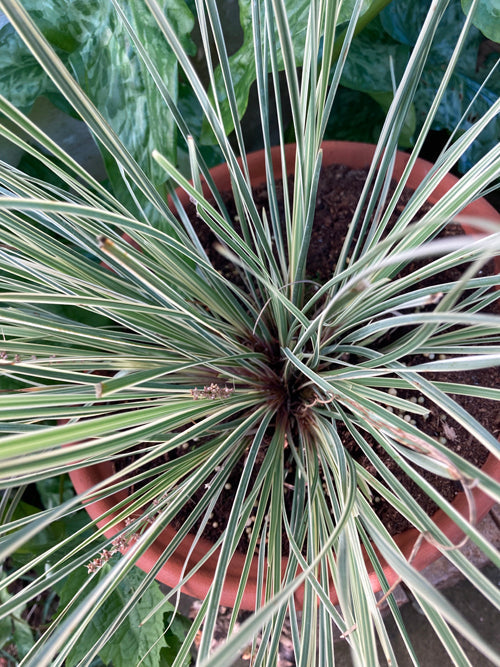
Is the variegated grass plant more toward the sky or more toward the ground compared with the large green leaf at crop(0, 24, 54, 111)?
more toward the ground

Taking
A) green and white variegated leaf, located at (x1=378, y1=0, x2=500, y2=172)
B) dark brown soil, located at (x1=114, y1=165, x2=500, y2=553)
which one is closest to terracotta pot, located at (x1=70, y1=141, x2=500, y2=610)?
dark brown soil, located at (x1=114, y1=165, x2=500, y2=553)

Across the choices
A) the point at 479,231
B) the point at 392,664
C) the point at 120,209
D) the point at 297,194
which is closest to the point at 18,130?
the point at 120,209

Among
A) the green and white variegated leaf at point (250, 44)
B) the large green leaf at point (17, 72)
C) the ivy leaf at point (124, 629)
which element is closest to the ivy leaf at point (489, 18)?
the green and white variegated leaf at point (250, 44)

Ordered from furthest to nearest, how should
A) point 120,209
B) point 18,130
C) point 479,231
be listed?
point 18,130
point 479,231
point 120,209

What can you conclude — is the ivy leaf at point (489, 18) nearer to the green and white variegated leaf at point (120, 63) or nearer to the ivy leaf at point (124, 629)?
the green and white variegated leaf at point (120, 63)

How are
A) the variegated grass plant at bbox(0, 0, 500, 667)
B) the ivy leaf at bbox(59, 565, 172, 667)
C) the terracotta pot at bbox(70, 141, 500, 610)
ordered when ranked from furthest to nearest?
1. the ivy leaf at bbox(59, 565, 172, 667)
2. the terracotta pot at bbox(70, 141, 500, 610)
3. the variegated grass plant at bbox(0, 0, 500, 667)

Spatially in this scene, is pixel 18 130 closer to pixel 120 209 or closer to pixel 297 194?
pixel 120 209

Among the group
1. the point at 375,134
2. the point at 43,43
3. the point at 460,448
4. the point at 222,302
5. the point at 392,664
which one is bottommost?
the point at 392,664

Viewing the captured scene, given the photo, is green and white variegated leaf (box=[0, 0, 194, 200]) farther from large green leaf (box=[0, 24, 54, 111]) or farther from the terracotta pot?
the terracotta pot
